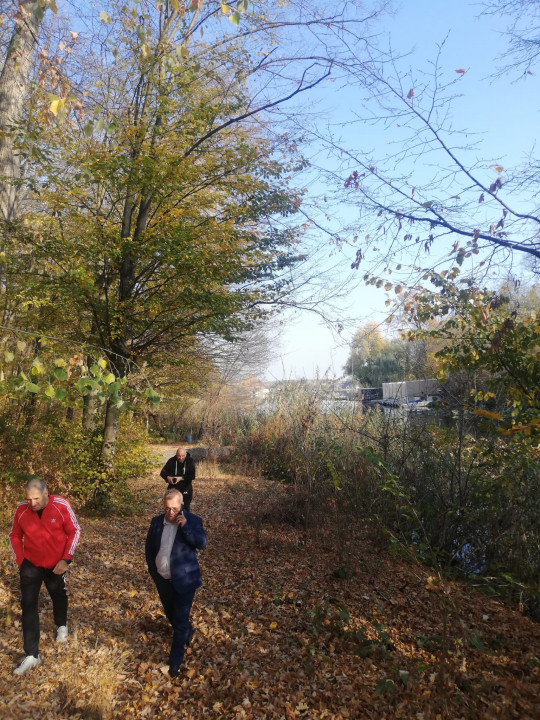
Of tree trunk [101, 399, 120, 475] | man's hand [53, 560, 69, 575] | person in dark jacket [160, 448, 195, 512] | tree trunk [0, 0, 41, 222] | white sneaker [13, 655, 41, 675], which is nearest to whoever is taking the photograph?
white sneaker [13, 655, 41, 675]

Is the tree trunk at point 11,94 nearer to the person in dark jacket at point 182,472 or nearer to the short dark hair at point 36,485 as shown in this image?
the short dark hair at point 36,485

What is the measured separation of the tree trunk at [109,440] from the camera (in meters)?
8.73

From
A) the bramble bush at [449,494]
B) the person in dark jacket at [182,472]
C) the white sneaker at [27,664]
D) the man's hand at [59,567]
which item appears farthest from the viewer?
the person in dark jacket at [182,472]

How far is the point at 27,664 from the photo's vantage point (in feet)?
12.3

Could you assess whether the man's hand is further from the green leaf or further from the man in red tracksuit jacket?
the green leaf

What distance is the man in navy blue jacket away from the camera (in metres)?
3.80

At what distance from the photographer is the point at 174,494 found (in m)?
3.89

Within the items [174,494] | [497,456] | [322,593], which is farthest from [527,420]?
[174,494]

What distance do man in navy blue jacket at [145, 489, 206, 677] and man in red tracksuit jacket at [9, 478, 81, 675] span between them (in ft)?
2.23

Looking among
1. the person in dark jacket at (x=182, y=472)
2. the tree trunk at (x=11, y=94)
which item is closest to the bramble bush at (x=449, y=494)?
the person in dark jacket at (x=182, y=472)

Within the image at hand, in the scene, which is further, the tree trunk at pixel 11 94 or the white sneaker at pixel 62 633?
the tree trunk at pixel 11 94

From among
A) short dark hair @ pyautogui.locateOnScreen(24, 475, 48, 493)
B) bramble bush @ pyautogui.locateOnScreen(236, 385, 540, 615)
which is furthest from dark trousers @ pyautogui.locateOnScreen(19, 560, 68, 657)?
bramble bush @ pyautogui.locateOnScreen(236, 385, 540, 615)

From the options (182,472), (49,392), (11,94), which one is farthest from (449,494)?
(11,94)

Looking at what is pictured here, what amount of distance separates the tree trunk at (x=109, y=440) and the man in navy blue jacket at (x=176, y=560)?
522 centimetres
